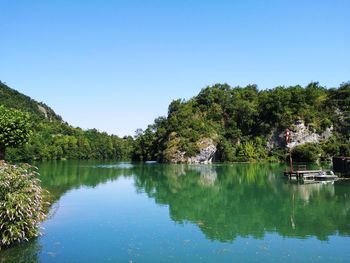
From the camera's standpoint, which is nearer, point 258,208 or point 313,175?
point 258,208

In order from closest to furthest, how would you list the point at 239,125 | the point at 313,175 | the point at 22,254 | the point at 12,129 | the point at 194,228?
the point at 22,254
the point at 194,228
the point at 12,129
the point at 313,175
the point at 239,125

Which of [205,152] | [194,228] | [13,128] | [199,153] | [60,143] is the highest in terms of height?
[60,143]

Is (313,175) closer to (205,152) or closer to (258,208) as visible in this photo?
(258,208)

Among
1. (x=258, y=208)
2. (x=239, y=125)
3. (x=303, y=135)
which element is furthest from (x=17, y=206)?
(x=239, y=125)

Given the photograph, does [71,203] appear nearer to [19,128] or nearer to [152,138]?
[19,128]

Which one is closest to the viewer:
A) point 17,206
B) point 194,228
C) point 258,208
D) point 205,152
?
point 17,206

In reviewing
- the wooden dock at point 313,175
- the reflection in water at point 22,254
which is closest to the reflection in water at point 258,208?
the wooden dock at point 313,175

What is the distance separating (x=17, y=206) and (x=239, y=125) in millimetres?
122486

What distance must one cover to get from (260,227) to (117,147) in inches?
6620

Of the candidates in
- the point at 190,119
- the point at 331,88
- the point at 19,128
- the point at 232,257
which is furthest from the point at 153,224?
the point at 331,88

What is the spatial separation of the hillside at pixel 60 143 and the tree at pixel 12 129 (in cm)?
6033

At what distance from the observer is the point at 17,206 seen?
15.2 meters

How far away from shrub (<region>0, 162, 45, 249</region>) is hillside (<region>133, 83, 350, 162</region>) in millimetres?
94181

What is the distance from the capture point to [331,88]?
416 ft
